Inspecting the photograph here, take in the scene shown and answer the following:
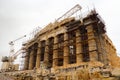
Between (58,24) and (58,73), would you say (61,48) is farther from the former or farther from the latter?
(58,73)

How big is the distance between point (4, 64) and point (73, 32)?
99.1ft

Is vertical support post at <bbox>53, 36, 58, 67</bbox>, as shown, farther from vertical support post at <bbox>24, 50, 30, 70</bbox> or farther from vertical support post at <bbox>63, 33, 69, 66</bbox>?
vertical support post at <bbox>24, 50, 30, 70</bbox>

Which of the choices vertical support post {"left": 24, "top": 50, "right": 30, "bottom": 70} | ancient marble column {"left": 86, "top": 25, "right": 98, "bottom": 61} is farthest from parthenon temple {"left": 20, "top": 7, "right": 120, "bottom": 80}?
vertical support post {"left": 24, "top": 50, "right": 30, "bottom": 70}

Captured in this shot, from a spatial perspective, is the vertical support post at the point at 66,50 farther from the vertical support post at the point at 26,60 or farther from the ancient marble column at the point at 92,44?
the vertical support post at the point at 26,60

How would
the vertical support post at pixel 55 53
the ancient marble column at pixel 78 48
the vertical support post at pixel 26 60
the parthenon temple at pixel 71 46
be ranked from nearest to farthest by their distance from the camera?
the parthenon temple at pixel 71 46 < the ancient marble column at pixel 78 48 < the vertical support post at pixel 55 53 < the vertical support post at pixel 26 60

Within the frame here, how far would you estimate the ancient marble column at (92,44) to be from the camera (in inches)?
1188

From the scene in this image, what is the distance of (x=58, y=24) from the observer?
41.3 meters

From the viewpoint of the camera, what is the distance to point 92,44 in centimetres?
3139

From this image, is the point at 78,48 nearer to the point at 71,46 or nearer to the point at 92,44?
the point at 92,44

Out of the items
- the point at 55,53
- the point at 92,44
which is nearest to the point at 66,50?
the point at 55,53

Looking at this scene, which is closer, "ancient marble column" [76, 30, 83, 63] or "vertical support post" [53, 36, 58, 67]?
"ancient marble column" [76, 30, 83, 63]

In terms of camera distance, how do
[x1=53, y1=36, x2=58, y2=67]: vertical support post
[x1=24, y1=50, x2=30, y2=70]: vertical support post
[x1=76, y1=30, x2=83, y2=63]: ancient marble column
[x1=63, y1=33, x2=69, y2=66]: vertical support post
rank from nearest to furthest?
[x1=76, y1=30, x2=83, y2=63]: ancient marble column, [x1=63, y1=33, x2=69, y2=66]: vertical support post, [x1=53, y1=36, x2=58, y2=67]: vertical support post, [x1=24, y1=50, x2=30, y2=70]: vertical support post

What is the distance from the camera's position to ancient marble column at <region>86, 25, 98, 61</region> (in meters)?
30.2

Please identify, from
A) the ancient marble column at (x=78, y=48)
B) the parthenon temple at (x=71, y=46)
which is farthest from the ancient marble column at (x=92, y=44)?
the ancient marble column at (x=78, y=48)
